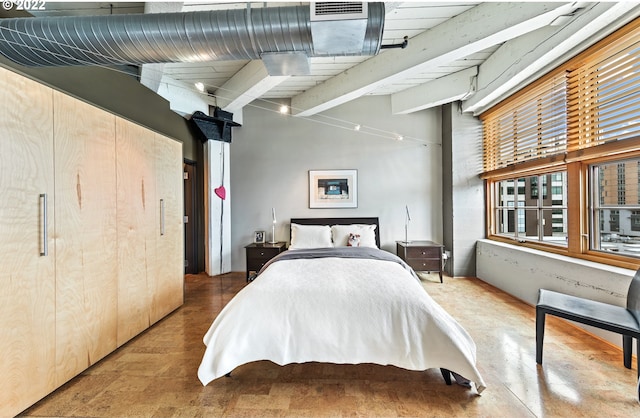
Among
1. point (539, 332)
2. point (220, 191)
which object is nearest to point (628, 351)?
point (539, 332)

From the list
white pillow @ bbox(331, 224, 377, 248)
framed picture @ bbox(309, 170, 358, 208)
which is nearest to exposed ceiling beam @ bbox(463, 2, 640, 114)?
framed picture @ bbox(309, 170, 358, 208)

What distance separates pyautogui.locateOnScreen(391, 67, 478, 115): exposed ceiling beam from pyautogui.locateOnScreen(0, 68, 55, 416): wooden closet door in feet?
13.3

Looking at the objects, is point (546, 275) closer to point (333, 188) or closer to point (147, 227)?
point (333, 188)

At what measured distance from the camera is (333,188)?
4.45m

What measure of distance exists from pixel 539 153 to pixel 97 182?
4.41 m

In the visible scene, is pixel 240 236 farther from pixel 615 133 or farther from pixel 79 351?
pixel 615 133

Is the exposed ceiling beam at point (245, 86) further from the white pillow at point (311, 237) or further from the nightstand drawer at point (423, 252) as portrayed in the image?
the nightstand drawer at point (423, 252)

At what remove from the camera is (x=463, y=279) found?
4.05 meters

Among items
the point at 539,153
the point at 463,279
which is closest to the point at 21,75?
the point at 539,153

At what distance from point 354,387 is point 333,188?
3.10 metres

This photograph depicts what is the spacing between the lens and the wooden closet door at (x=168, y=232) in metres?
2.72

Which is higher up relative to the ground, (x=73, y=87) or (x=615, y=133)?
(x=73, y=87)

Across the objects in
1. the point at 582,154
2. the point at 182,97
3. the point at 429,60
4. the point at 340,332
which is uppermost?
the point at 182,97

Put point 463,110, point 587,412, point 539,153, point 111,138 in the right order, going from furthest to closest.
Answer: point 463,110, point 539,153, point 111,138, point 587,412
